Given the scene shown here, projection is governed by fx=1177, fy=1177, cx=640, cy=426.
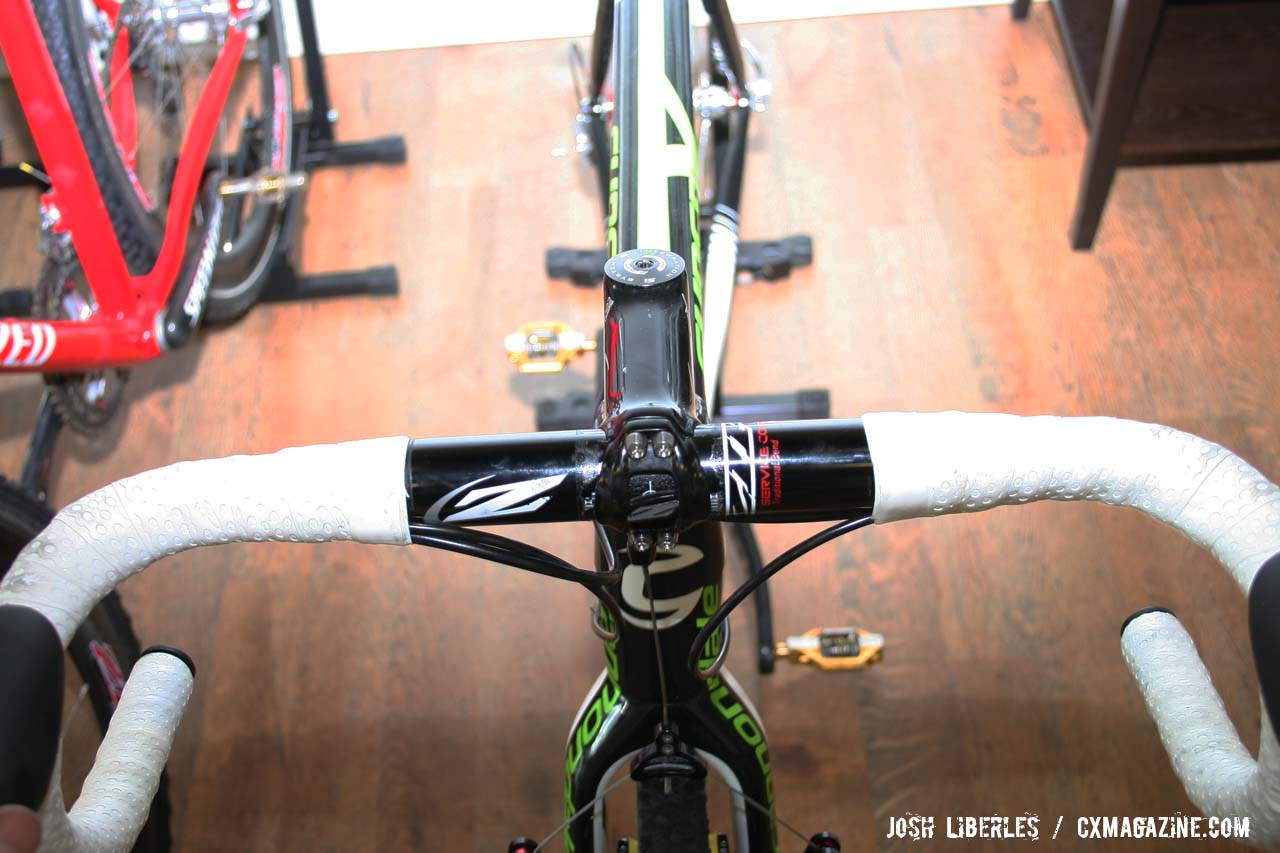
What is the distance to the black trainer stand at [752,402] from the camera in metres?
1.50

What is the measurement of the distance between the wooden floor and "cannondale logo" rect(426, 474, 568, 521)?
0.82 meters

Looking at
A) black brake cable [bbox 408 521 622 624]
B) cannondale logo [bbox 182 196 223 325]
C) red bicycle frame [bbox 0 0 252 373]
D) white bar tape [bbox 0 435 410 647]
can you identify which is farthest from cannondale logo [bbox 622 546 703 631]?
cannondale logo [bbox 182 196 223 325]

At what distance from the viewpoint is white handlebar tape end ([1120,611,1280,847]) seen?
0.58 meters

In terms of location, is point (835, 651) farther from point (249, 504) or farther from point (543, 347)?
point (249, 504)

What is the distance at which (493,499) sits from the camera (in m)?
0.68

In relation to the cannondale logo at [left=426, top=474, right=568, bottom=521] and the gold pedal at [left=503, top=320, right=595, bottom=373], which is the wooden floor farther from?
the cannondale logo at [left=426, top=474, right=568, bottom=521]

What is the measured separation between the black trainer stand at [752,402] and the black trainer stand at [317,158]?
0.31 metres

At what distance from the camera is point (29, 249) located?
2.03 m

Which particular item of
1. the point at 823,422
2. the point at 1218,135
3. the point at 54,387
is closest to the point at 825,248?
the point at 1218,135

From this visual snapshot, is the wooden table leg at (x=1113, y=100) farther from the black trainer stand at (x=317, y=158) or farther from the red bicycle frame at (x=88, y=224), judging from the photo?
the red bicycle frame at (x=88, y=224)

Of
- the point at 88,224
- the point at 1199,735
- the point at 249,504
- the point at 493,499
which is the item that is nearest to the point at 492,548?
the point at 493,499

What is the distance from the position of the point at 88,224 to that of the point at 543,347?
1.91ft

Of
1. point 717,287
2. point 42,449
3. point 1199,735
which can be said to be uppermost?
point 1199,735

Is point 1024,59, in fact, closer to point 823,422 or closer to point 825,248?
point 825,248
